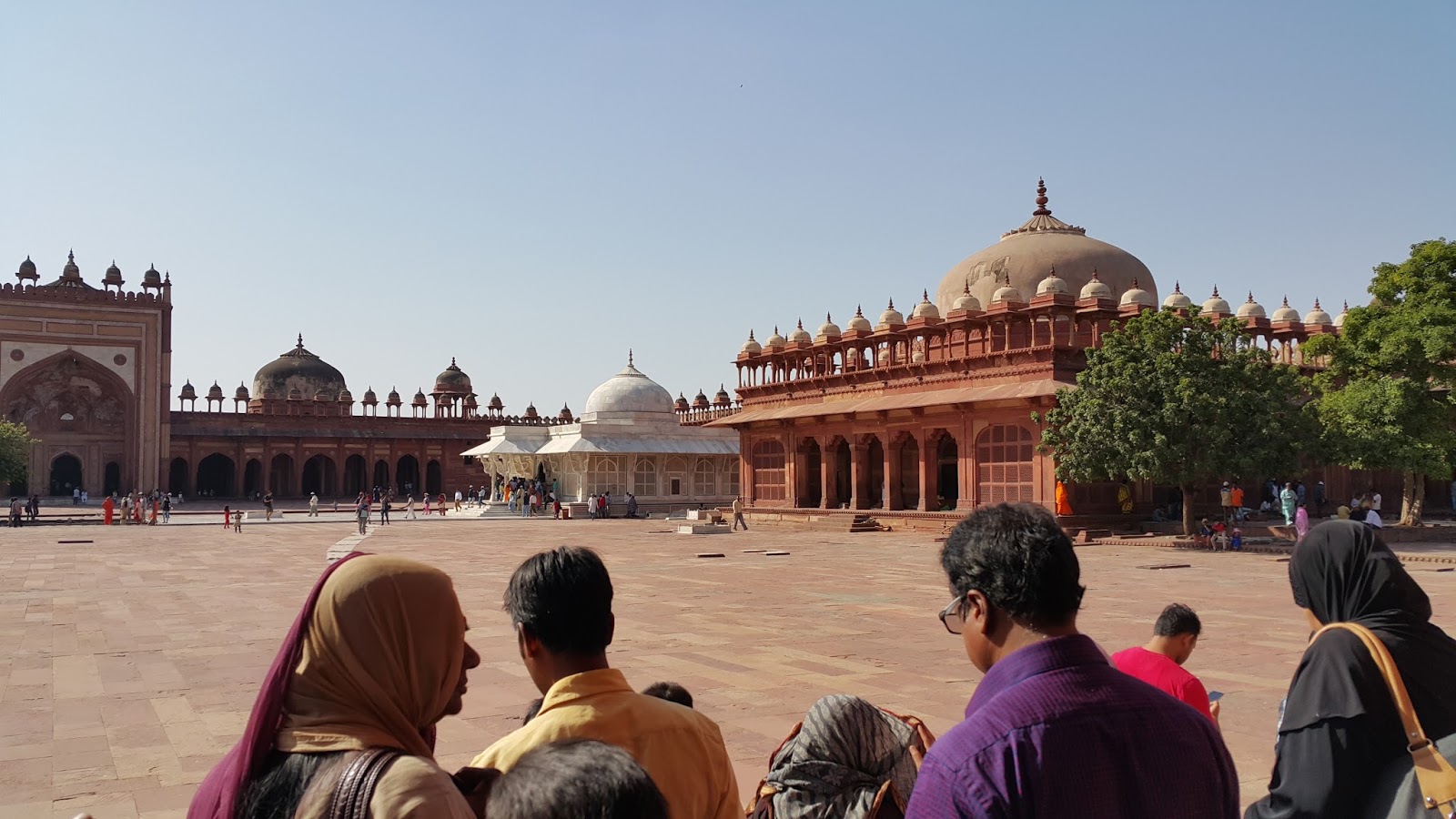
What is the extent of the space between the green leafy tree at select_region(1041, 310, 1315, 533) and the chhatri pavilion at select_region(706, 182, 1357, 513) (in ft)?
4.28

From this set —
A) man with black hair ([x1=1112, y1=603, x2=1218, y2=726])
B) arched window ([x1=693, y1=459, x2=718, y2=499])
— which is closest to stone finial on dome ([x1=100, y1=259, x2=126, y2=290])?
arched window ([x1=693, y1=459, x2=718, y2=499])

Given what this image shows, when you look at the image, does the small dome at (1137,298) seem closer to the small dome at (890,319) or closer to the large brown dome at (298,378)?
the small dome at (890,319)

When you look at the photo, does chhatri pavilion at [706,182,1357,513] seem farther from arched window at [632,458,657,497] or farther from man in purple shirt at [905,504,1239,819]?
man in purple shirt at [905,504,1239,819]

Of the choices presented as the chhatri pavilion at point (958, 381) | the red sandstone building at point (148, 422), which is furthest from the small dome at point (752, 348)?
the red sandstone building at point (148, 422)

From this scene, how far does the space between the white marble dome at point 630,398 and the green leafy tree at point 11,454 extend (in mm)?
20940

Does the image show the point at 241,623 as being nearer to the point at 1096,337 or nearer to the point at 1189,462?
the point at 1189,462

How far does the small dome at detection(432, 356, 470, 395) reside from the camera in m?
62.2

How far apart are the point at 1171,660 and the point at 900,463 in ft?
91.6

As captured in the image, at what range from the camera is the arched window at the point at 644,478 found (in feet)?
145

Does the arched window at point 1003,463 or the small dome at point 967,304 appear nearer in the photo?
the arched window at point 1003,463

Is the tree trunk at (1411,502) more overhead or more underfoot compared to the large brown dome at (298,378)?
more underfoot

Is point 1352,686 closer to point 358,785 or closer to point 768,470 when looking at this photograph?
point 358,785

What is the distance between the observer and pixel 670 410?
1905 inches

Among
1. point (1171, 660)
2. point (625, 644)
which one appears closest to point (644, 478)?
point (625, 644)
